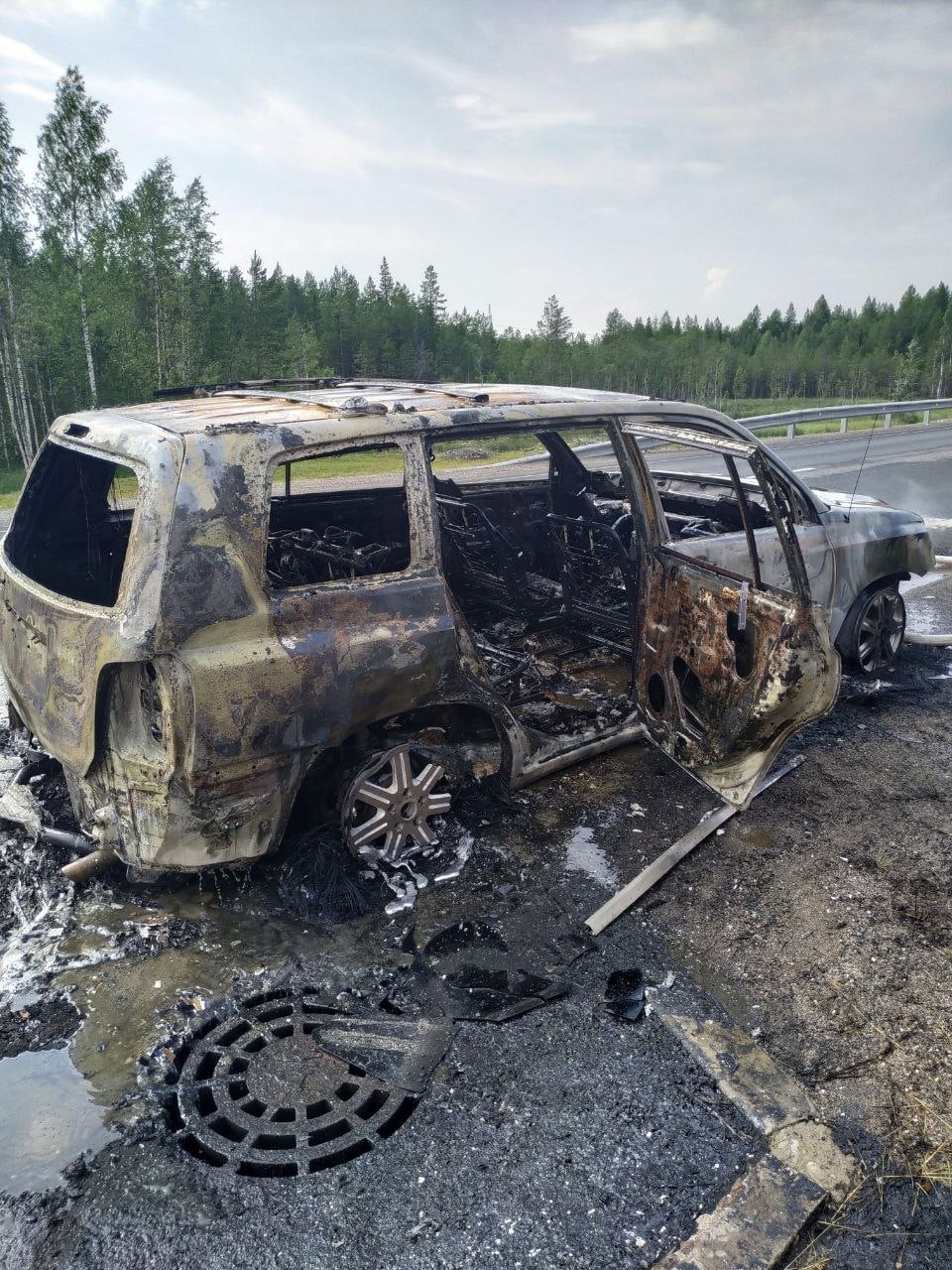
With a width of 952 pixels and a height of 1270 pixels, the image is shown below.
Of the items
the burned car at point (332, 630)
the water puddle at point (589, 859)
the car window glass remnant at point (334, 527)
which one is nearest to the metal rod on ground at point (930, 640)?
the burned car at point (332, 630)

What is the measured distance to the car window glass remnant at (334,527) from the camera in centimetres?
406

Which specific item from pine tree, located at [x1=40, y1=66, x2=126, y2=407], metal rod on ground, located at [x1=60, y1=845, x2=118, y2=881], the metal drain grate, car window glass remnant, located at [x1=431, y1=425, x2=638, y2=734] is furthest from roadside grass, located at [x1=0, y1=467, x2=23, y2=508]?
the metal drain grate

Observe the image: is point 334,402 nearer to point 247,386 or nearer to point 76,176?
point 247,386

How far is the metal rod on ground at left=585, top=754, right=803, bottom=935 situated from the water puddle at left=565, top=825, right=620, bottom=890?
10cm

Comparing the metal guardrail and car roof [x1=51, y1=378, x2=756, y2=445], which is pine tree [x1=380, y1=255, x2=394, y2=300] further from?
car roof [x1=51, y1=378, x2=756, y2=445]

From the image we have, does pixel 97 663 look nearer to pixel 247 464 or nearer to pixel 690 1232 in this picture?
pixel 247 464

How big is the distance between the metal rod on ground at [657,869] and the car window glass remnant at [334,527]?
163 centimetres

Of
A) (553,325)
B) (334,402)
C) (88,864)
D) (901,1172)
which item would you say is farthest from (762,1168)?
(553,325)

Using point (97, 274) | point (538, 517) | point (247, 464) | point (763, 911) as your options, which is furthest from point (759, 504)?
point (97, 274)

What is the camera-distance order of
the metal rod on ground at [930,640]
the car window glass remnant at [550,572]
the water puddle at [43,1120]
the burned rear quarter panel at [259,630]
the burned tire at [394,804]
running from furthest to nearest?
the metal rod on ground at [930,640], the car window glass remnant at [550,572], the burned tire at [394,804], the burned rear quarter panel at [259,630], the water puddle at [43,1120]

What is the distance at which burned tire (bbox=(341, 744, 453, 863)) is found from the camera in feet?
11.4

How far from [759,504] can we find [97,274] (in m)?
29.2

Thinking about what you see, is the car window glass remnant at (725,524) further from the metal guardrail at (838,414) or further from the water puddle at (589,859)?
the metal guardrail at (838,414)

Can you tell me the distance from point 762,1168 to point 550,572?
4169 mm
